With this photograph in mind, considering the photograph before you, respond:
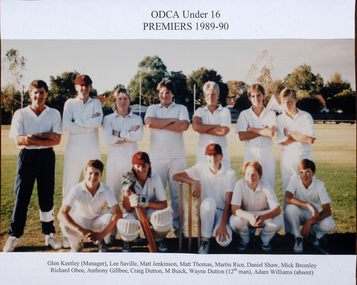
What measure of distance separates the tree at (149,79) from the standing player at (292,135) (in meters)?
1.74

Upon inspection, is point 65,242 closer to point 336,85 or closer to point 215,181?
point 215,181

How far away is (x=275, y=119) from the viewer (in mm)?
4344

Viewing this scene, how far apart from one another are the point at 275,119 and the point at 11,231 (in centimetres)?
388

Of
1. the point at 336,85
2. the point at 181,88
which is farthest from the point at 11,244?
the point at 336,85

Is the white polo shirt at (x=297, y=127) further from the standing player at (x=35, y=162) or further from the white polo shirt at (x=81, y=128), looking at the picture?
the standing player at (x=35, y=162)

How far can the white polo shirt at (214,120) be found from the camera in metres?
4.31

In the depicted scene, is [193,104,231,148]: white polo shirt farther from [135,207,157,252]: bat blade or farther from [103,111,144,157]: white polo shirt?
[135,207,157,252]: bat blade

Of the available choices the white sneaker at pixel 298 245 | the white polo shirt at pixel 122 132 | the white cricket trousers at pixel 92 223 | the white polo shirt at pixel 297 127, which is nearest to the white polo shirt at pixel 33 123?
the white polo shirt at pixel 122 132

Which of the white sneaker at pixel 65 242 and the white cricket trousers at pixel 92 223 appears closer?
the white cricket trousers at pixel 92 223

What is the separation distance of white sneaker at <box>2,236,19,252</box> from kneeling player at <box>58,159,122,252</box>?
0.84m

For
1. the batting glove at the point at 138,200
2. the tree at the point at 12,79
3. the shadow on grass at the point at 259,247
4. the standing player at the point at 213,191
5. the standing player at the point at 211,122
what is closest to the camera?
the batting glove at the point at 138,200

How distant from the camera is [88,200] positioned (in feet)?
13.1
